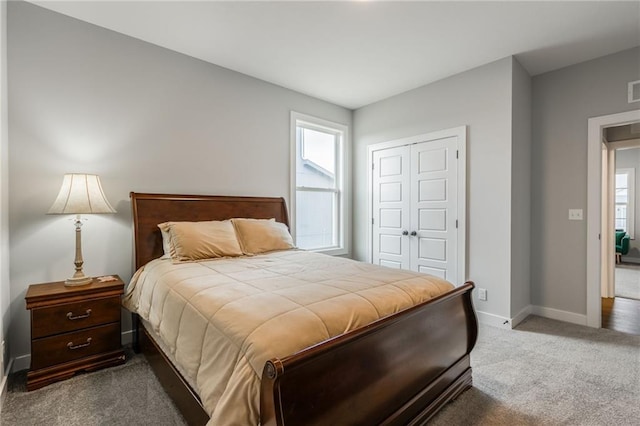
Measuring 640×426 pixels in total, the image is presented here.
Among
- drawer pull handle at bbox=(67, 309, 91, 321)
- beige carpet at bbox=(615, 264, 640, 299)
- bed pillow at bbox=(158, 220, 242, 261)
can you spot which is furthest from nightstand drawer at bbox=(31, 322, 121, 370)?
beige carpet at bbox=(615, 264, 640, 299)

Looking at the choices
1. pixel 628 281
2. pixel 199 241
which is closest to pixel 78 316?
pixel 199 241

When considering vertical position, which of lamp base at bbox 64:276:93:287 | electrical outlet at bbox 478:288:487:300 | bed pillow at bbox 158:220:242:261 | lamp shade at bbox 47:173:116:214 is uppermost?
lamp shade at bbox 47:173:116:214

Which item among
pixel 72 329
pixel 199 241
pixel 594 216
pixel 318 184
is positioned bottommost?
pixel 72 329

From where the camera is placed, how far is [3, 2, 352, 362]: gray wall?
2283 millimetres

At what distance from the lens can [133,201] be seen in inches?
105

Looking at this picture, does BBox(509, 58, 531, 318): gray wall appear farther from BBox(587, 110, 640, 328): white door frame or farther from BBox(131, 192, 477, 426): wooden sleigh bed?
BBox(131, 192, 477, 426): wooden sleigh bed

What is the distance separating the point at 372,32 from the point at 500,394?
2.95 metres

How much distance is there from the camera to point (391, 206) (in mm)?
4168

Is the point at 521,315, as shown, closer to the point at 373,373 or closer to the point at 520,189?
the point at 520,189

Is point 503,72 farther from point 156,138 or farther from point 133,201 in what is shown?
point 133,201

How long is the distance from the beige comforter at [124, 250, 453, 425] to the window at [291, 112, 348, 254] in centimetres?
192

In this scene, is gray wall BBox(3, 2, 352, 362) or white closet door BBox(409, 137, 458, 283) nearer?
gray wall BBox(3, 2, 352, 362)

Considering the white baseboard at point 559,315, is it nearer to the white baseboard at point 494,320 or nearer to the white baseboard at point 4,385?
the white baseboard at point 494,320

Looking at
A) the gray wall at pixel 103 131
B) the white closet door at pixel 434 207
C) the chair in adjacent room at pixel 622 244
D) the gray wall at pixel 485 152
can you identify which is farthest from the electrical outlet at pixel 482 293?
the chair in adjacent room at pixel 622 244
